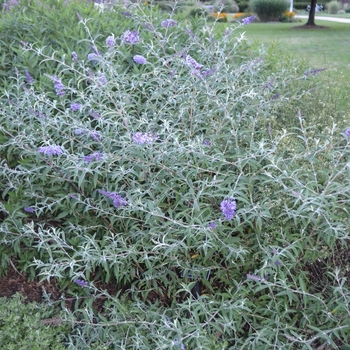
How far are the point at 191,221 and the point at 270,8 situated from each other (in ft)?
114

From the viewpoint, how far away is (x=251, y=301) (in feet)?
9.94

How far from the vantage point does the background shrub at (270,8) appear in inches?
1371

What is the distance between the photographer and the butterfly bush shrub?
9.19 ft

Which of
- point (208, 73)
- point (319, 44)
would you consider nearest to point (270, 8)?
point (319, 44)

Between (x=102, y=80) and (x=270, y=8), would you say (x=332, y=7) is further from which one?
(x=102, y=80)

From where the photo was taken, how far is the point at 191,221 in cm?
277

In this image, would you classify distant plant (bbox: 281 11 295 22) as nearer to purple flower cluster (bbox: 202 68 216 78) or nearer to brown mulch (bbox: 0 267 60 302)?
purple flower cluster (bbox: 202 68 216 78)

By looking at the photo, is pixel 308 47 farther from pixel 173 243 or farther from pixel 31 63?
pixel 173 243

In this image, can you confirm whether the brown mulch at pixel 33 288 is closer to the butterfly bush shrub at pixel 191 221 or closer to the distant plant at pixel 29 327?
the butterfly bush shrub at pixel 191 221

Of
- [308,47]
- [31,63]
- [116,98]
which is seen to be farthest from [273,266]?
[308,47]

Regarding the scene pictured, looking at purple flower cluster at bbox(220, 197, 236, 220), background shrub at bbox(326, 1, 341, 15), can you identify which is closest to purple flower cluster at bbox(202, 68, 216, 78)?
purple flower cluster at bbox(220, 197, 236, 220)

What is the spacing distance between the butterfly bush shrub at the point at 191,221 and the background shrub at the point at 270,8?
33.2m

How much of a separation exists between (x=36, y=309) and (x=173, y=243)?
3.51 ft

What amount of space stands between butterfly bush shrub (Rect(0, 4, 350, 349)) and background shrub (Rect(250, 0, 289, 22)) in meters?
33.2
